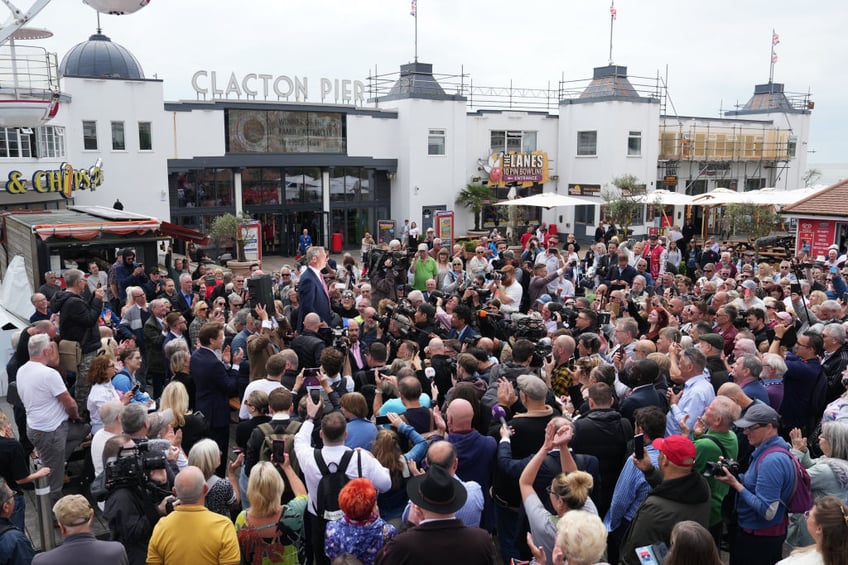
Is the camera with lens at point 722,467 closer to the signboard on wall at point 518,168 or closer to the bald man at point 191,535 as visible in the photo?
the bald man at point 191,535

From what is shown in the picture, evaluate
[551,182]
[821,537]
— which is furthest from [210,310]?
[551,182]

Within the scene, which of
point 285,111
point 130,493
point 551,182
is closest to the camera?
point 130,493

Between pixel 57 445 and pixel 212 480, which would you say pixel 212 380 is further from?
pixel 212 480

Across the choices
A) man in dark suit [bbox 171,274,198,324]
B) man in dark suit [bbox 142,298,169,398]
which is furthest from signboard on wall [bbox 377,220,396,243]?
man in dark suit [bbox 142,298,169,398]

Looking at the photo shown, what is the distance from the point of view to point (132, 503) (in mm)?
4324

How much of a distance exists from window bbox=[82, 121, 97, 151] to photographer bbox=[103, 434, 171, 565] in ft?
69.2

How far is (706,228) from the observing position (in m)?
35.4

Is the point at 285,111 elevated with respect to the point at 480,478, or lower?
elevated

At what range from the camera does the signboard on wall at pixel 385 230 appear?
2823 centimetres

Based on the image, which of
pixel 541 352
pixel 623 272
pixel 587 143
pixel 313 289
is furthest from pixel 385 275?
pixel 587 143

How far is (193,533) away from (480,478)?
6.39 feet

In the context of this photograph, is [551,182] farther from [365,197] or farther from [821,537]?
[821,537]

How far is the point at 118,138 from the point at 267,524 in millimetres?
22107

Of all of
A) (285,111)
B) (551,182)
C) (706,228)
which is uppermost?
(285,111)
